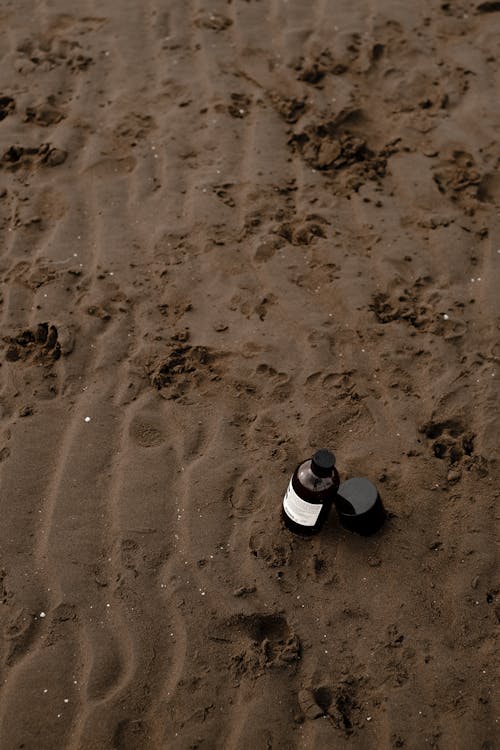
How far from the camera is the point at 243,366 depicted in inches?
117

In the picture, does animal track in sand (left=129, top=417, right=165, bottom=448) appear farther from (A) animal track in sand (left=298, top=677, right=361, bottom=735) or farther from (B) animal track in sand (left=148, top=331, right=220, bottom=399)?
(A) animal track in sand (left=298, top=677, right=361, bottom=735)

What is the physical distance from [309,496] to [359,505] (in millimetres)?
219

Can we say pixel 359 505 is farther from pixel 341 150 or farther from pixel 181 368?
pixel 341 150

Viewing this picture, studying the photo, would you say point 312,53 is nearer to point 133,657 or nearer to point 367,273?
point 367,273

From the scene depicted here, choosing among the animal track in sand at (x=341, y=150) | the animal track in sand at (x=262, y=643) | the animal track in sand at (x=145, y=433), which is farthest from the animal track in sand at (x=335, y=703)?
the animal track in sand at (x=341, y=150)

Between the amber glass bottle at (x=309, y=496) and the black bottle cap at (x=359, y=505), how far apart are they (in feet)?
0.19

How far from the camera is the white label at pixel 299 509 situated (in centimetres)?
237

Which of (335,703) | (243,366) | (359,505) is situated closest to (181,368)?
(243,366)

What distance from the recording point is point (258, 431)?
2787 millimetres

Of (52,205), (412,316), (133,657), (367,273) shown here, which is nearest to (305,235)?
(367,273)

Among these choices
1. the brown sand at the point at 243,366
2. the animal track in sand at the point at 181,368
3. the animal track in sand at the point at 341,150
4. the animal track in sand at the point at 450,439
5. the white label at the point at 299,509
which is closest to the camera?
the brown sand at the point at 243,366

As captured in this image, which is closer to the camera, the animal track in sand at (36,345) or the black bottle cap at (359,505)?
the black bottle cap at (359,505)

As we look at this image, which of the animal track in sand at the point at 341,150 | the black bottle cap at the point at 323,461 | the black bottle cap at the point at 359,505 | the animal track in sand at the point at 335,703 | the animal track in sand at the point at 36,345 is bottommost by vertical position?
the animal track in sand at the point at 335,703

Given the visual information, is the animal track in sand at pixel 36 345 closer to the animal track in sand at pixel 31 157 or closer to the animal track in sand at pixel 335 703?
the animal track in sand at pixel 31 157
